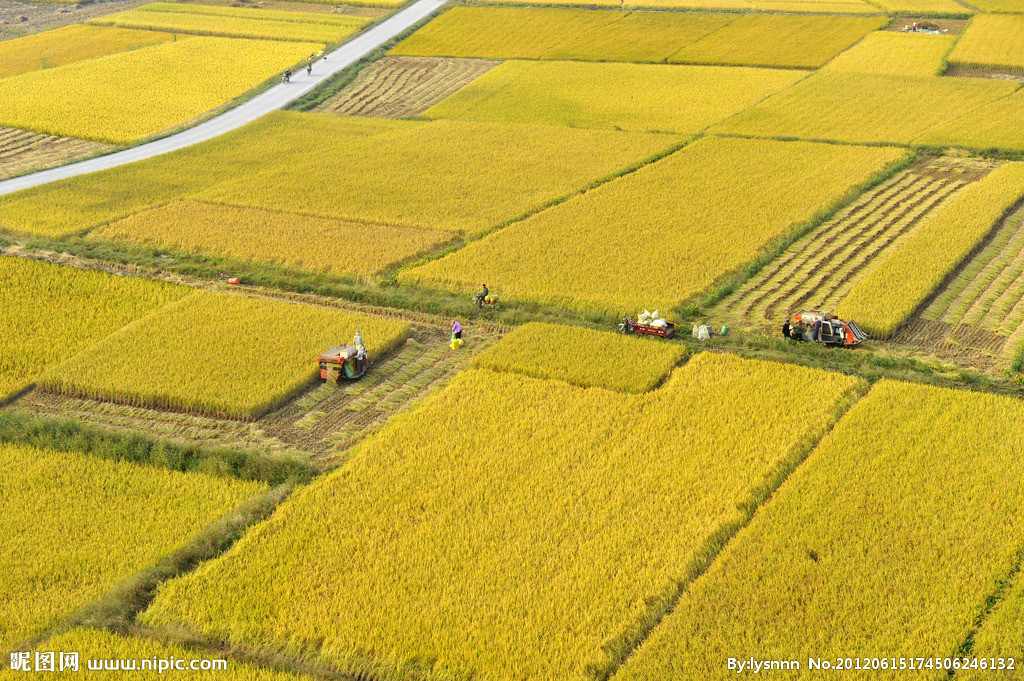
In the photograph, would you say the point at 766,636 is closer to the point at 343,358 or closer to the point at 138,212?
the point at 343,358

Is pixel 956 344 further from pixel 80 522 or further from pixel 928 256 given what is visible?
pixel 80 522

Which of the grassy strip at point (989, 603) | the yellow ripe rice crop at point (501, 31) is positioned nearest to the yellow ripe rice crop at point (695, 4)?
the yellow ripe rice crop at point (501, 31)

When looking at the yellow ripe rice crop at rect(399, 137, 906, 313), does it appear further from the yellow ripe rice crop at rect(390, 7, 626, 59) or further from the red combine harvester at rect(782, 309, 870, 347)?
the yellow ripe rice crop at rect(390, 7, 626, 59)

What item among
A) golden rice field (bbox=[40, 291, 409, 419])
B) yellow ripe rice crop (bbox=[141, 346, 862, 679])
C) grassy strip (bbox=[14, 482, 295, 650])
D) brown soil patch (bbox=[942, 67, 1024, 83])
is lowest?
grassy strip (bbox=[14, 482, 295, 650])

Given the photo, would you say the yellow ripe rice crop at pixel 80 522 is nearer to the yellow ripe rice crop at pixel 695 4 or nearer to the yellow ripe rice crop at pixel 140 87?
the yellow ripe rice crop at pixel 140 87

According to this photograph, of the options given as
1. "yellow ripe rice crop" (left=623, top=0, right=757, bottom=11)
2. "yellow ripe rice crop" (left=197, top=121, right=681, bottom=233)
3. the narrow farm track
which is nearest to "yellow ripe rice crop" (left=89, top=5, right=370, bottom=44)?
"yellow ripe rice crop" (left=623, top=0, right=757, bottom=11)

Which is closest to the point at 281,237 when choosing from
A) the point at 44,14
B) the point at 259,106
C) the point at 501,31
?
the point at 259,106
